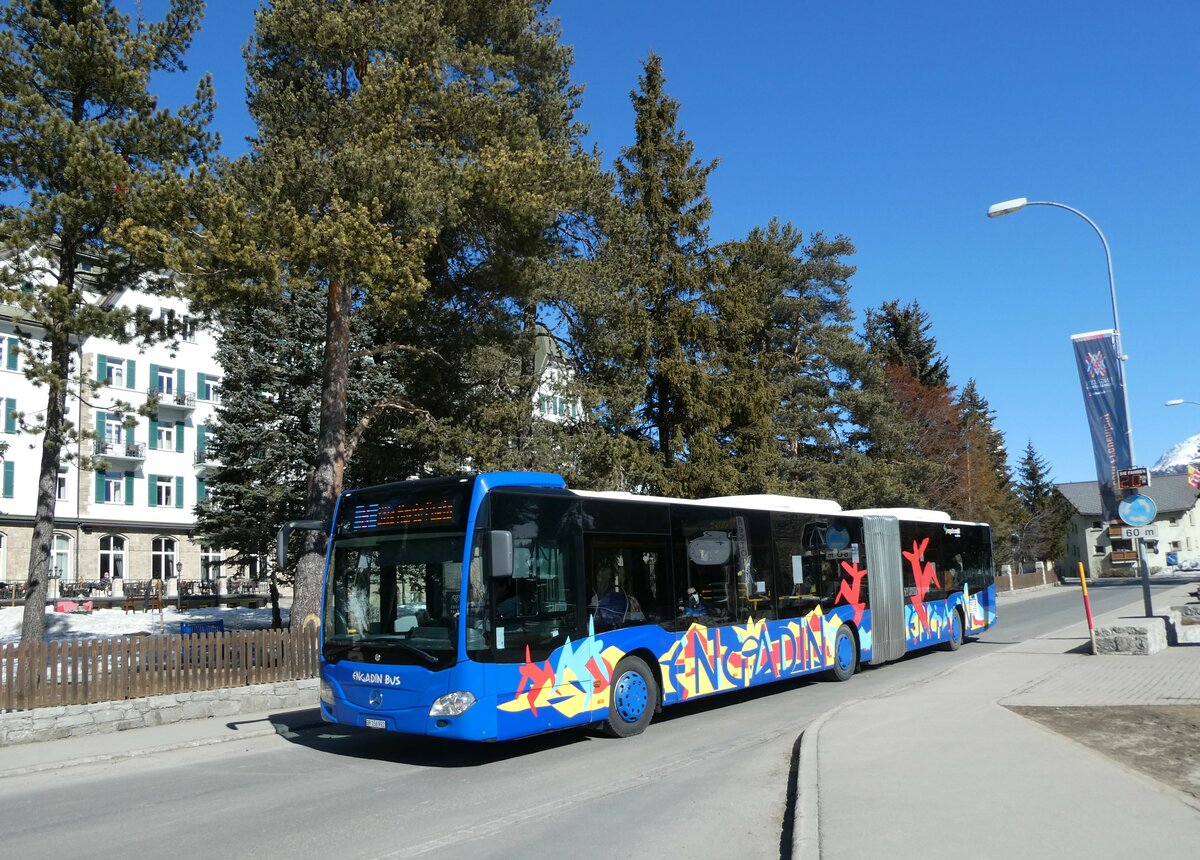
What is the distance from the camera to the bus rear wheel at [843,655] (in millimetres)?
16328

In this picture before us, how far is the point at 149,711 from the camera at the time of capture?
535 inches

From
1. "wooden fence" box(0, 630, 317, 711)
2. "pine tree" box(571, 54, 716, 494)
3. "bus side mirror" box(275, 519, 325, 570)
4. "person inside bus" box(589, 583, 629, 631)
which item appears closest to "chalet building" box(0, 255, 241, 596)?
"pine tree" box(571, 54, 716, 494)

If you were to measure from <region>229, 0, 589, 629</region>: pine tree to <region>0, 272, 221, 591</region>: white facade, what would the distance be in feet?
99.3

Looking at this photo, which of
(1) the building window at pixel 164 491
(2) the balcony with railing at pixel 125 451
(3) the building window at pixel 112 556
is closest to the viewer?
(3) the building window at pixel 112 556

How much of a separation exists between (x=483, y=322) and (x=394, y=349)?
2281mm

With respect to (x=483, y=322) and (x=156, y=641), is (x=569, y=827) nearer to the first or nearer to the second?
(x=156, y=641)

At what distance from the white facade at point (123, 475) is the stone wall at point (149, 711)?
34.6 m

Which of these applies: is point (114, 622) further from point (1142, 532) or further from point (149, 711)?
point (1142, 532)

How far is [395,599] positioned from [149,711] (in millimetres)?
5753

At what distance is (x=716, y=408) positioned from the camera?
3259 cm

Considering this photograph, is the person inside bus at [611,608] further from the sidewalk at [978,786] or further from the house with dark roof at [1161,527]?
the house with dark roof at [1161,527]

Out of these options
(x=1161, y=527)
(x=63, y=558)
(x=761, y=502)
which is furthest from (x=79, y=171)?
(x=1161, y=527)

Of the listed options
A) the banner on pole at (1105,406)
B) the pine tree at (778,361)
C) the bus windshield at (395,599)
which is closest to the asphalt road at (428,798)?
the bus windshield at (395,599)

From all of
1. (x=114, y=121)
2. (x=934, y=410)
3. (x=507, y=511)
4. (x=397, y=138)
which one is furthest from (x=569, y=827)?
(x=934, y=410)
